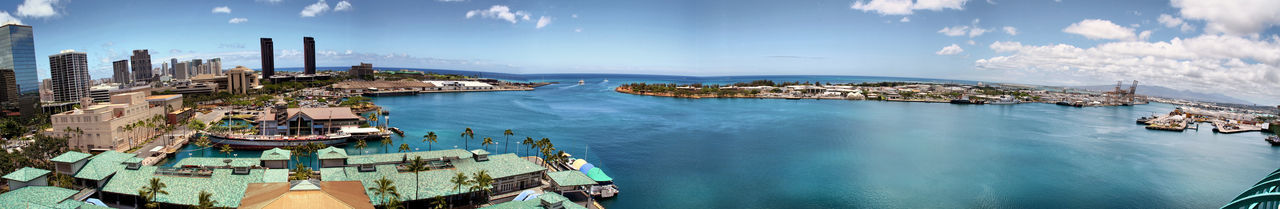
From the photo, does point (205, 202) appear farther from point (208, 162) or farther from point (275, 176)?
point (208, 162)

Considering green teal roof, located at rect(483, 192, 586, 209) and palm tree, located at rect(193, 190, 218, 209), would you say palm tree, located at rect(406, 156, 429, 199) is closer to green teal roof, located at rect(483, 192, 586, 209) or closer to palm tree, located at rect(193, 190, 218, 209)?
green teal roof, located at rect(483, 192, 586, 209)

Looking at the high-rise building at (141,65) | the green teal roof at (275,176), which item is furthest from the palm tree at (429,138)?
the high-rise building at (141,65)

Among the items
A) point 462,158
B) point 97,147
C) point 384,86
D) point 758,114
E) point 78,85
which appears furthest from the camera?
point 384,86

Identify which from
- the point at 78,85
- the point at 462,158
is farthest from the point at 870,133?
the point at 78,85

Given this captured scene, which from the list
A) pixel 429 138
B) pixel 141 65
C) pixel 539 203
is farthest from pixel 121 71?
pixel 539 203

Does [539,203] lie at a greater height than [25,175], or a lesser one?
lesser

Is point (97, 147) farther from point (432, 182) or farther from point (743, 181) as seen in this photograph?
point (743, 181)
